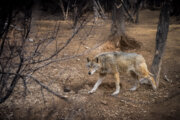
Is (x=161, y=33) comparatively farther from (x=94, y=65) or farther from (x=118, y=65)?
(x=94, y=65)

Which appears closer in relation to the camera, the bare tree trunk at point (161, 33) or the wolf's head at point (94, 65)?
the bare tree trunk at point (161, 33)

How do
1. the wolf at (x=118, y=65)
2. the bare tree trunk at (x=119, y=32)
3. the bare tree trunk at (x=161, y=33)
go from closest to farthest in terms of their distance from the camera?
the bare tree trunk at (x=161, y=33) → the wolf at (x=118, y=65) → the bare tree trunk at (x=119, y=32)

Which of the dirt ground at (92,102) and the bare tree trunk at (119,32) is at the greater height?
the bare tree trunk at (119,32)

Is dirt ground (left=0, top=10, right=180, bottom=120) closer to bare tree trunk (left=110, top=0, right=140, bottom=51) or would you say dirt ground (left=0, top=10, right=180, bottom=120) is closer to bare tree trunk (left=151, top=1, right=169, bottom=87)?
bare tree trunk (left=151, top=1, right=169, bottom=87)

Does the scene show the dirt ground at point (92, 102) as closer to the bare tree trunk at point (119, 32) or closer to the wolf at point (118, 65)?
the wolf at point (118, 65)

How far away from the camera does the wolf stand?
5.62 metres

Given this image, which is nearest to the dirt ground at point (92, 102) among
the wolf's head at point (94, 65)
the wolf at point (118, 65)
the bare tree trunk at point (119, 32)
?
the wolf at point (118, 65)

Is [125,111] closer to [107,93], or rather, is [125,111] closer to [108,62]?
[107,93]

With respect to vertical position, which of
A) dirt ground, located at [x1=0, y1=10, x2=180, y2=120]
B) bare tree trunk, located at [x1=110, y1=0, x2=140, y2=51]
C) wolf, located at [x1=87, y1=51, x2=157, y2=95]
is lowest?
dirt ground, located at [x1=0, y1=10, x2=180, y2=120]

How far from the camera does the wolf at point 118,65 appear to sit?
5.62 m

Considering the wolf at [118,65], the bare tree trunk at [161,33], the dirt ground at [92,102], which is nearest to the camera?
the dirt ground at [92,102]

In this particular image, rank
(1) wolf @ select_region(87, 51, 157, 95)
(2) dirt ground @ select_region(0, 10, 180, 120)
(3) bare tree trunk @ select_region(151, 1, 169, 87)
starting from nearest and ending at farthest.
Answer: (2) dirt ground @ select_region(0, 10, 180, 120) < (3) bare tree trunk @ select_region(151, 1, 169, 87) < (1) wolf @ select_region(87, 51, 157, 95)

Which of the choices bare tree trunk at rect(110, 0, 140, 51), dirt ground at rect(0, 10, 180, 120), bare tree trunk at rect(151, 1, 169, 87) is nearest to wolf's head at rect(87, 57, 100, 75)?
dirt ground at rect(0, 10, 180, 120)

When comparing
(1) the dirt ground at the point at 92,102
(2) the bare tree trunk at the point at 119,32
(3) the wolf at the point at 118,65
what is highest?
(2) the bare tree trunk at the point at 119,32
